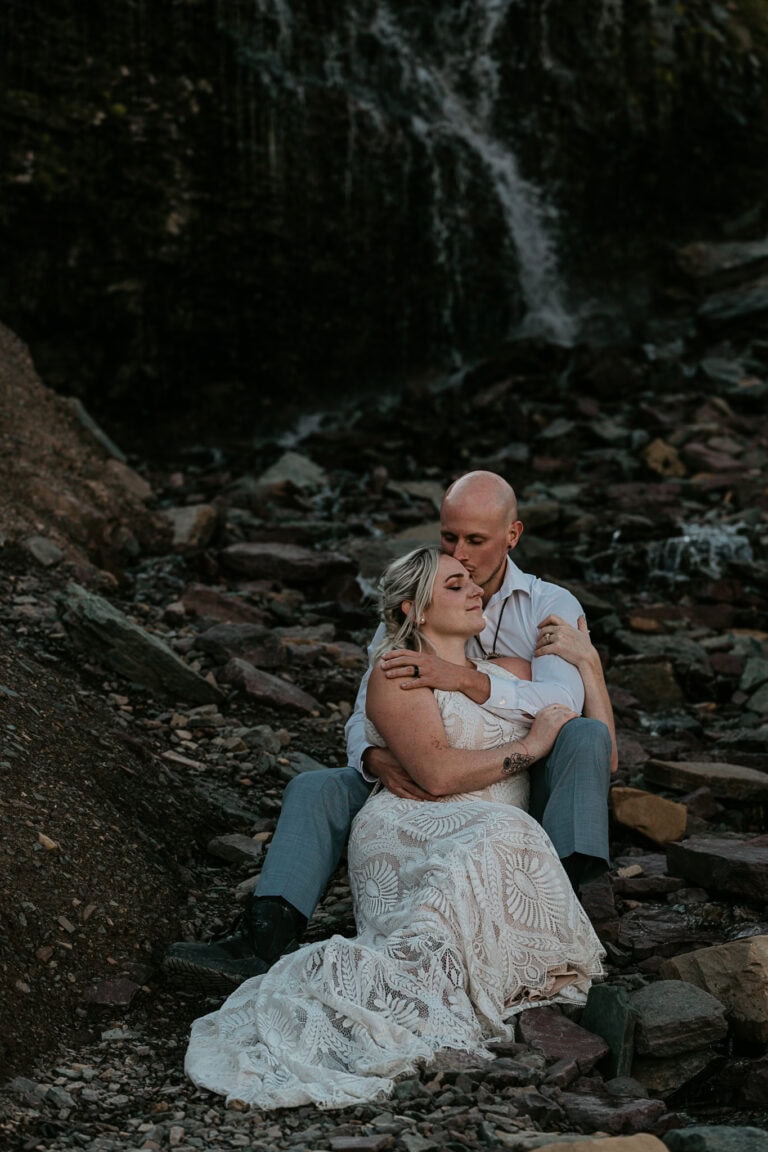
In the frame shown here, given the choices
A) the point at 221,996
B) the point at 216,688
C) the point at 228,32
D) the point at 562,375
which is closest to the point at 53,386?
the point at 228,32

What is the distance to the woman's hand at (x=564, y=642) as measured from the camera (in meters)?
5.07

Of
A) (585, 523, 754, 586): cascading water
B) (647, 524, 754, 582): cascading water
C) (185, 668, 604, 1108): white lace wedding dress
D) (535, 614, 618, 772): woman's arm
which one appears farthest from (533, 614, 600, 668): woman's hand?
(647, 524, 754, 582): cascading water

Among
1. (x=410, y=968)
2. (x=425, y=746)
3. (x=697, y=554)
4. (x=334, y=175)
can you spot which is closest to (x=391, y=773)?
(x=425, y=746)

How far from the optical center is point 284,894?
4.49 m

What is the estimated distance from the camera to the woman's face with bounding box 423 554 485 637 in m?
4.63

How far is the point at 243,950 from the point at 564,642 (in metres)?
1.59

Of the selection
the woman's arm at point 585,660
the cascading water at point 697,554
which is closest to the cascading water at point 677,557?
the cascading water at point 697,554

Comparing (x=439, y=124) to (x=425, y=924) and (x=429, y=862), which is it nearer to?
(x=429, y=862)

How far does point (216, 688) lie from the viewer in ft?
24.3

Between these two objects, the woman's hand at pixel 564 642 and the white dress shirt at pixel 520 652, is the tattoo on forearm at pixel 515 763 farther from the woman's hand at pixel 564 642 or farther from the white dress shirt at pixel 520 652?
the woman's hand at pixel 564 642

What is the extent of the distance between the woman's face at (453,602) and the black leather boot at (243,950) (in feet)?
3.43

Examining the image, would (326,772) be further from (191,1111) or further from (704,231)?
(704,231)

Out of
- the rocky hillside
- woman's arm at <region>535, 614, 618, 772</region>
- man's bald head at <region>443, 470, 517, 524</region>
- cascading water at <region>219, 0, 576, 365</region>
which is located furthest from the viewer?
cascading water at <region>219, 0, 576, 365</region>

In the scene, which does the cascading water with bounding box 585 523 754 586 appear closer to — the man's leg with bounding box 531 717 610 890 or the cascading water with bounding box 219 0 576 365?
the cascading water with bounding box 219 0 576 365
